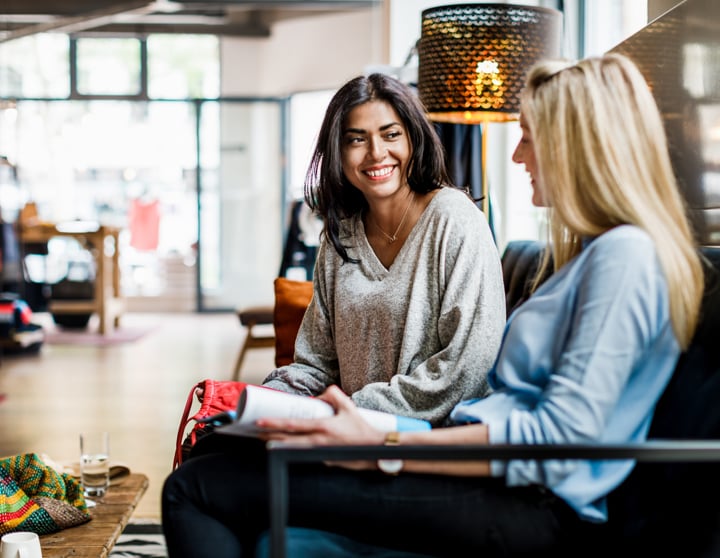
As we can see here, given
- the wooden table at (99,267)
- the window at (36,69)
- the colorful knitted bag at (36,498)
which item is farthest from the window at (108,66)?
the colorful knitted bag at (36,498)

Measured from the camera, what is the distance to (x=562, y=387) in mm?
1259

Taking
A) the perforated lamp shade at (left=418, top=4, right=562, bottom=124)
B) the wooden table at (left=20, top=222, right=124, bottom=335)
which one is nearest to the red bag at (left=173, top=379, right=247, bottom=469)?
the perforated lamp shade at (left=418, top=4, right=562, bottom=124)

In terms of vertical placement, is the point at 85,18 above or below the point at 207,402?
above

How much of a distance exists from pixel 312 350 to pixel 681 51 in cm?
106

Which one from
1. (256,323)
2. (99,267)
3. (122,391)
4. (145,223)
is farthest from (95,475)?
(145,223)

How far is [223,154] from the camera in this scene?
9.77 metres

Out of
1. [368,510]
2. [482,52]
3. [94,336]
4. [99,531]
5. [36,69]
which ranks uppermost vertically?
[36,69]

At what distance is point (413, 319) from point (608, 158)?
644 mm

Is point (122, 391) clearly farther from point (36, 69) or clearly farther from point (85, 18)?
point (36, 69)

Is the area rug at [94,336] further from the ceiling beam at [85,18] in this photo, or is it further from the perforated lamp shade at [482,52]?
the perforated lamp shade at [482,52]

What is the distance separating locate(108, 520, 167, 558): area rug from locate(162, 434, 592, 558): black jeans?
123 centimetres

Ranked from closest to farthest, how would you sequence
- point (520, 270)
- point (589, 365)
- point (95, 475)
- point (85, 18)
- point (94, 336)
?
point (589, 365) → point (95, 475) → point (520, 270) → point (94, 336) → point (85, 18)

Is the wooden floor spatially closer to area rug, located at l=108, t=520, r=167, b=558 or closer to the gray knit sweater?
area rug, located at l=108, t=520, r=167, b=558

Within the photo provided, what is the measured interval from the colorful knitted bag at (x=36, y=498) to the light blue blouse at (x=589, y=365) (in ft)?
3.44
